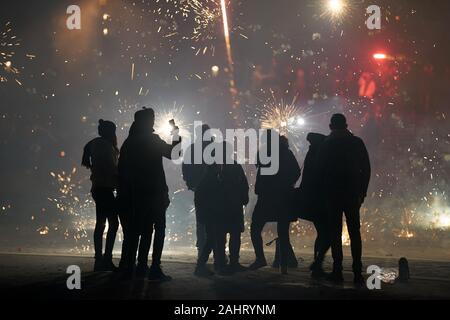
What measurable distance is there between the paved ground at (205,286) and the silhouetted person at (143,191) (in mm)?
401

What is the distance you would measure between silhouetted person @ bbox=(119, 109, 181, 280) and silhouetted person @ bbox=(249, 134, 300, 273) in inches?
75.6

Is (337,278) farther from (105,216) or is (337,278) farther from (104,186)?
(104,186)

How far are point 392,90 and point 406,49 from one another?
2.54 metres

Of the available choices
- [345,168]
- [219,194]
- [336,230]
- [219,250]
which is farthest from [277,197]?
[345,168]

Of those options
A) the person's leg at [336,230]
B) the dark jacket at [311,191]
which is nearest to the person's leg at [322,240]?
the dark jacket at [311,191]

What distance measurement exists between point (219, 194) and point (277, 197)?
2.92 feet

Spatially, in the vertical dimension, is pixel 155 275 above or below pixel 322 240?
below

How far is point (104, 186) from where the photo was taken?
25.0ft

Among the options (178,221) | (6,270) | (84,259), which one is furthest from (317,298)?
(178,221)

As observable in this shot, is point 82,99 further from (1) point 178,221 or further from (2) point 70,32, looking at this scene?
(1) point 178,221

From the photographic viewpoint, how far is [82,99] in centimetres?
2920

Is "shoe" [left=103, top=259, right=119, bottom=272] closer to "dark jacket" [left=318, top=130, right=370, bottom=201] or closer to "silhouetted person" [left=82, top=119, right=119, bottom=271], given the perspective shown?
"silhouetted person" [left=82, top=119, right=119, bottom=271]

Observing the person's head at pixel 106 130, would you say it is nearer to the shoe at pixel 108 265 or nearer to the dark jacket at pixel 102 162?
the dark jacket at pixel 102 162

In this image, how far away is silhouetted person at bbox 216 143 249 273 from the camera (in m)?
7.82
